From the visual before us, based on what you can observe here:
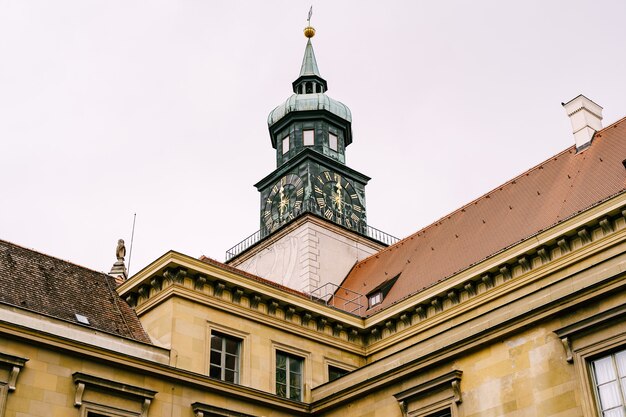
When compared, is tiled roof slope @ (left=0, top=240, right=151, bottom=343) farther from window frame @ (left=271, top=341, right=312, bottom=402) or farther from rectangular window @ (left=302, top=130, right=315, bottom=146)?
rectangular window @ (left=302, top=130, right=315, bottom=146)

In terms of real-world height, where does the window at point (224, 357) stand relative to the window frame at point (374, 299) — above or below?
below

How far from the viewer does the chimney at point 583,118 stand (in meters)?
34.1

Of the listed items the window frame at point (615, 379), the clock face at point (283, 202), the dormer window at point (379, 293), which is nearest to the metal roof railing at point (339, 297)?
the dormer window at point (379, 293)

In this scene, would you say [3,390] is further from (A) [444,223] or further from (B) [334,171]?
(B) [334,171]

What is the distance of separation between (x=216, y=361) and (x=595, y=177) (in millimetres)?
15157

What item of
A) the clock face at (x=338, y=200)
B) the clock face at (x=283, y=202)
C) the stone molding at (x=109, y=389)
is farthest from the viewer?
the clock face at (x=283, y=202)

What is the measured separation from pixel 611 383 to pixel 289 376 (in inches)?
519

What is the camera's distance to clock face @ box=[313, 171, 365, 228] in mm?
47969

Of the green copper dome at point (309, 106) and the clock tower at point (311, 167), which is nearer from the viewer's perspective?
the clock tower at point (311, 167)

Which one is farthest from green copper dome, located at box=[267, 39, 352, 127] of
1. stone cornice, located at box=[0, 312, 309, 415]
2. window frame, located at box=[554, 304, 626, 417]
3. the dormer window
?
window frame, located at box=[554, 304, 626, 417]

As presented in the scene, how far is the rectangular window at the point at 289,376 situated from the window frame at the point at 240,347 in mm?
1494

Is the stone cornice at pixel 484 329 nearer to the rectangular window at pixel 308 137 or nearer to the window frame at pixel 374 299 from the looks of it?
the window frame at pixel 374 299

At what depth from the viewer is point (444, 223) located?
38438mm

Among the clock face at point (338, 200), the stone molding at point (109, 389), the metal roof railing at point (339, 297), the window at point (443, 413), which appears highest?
the clock face at point (338, 200)
